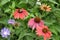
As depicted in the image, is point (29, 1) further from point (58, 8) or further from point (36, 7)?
point (58, 8)

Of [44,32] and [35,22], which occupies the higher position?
[35,22]

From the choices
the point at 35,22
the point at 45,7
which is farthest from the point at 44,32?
the point at 45,7

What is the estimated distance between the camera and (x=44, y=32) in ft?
5.57

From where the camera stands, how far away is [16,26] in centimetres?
178

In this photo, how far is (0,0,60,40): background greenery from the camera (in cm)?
178

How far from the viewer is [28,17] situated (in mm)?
1816

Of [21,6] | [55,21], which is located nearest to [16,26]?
[21,6]

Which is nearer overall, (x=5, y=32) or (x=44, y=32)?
(x=44, y=32)

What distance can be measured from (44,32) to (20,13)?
0.24 m

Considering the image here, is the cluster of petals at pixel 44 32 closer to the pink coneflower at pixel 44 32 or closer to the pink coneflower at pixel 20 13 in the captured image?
the pink coneflower at pixel 44 32

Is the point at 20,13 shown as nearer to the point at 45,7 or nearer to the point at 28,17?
the point at 28,17

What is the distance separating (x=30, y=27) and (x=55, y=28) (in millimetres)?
208

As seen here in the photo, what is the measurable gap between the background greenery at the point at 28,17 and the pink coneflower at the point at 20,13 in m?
0.04

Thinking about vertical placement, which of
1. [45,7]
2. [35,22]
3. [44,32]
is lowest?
[44,32]
